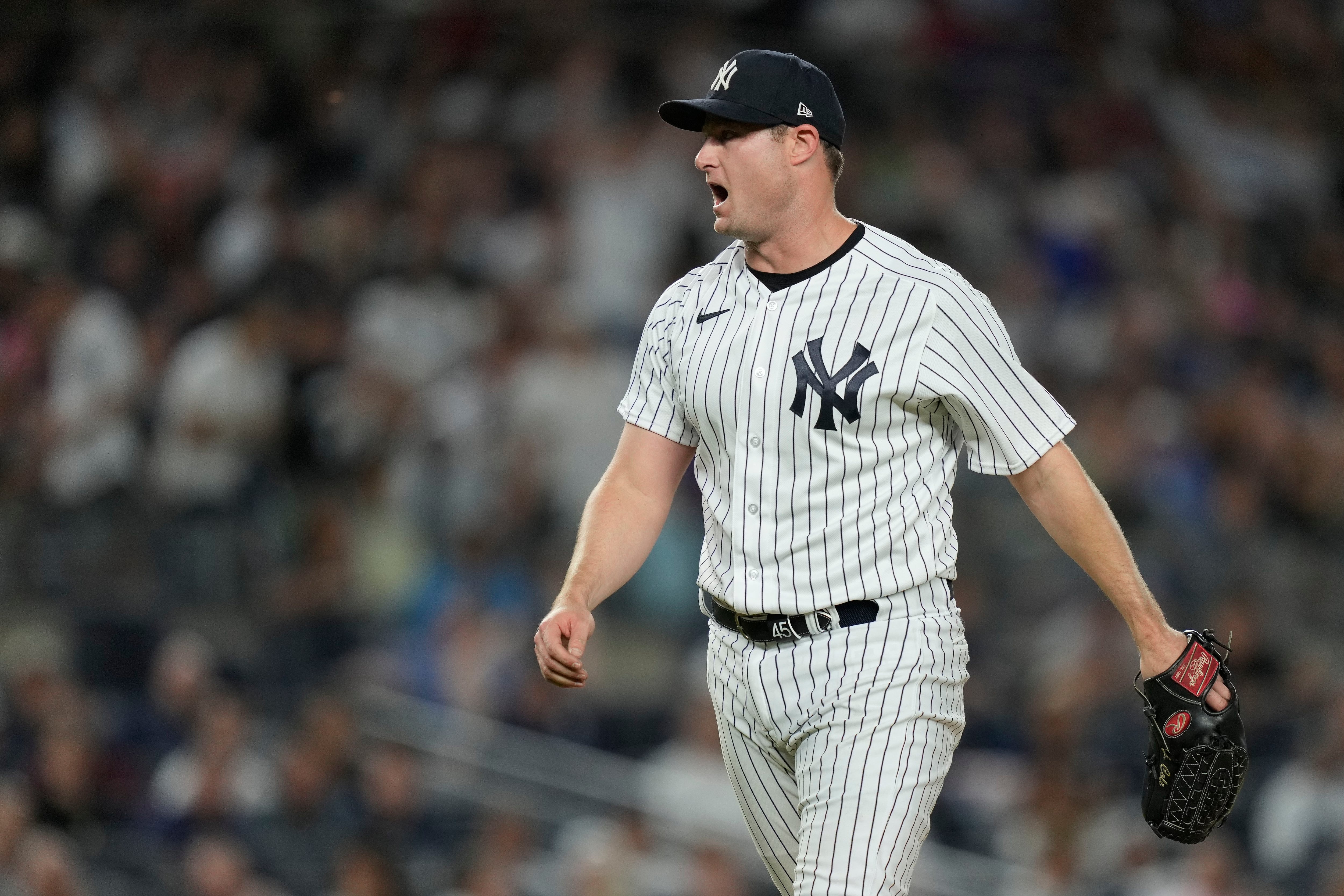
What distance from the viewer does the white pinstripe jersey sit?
2.96 m

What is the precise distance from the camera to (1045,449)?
9.68ft

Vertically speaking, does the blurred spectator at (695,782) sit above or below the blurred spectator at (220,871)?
above

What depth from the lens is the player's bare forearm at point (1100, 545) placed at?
9.61ft

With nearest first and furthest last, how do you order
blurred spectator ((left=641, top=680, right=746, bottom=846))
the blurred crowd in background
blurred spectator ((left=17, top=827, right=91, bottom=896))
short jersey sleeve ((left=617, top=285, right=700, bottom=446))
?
short jersey sleeve ((left=617, top=285, right=700, bottom=446)), blurred spectator ((left=17, top=827, right=91, bottom=896)), blurred spectator ((left=641, top=680, right=746, bottom=846)), the blurred crowd in background

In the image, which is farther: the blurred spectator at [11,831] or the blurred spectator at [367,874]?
the blurred spectator at [11,831]

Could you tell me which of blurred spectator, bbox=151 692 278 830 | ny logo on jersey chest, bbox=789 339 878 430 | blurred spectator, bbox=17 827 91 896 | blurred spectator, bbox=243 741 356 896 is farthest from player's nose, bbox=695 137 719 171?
blurred spectator, bbox=17 827 91 896

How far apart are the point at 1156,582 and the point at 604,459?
2.42 meters

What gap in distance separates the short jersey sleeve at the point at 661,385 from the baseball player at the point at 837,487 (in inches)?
2.9

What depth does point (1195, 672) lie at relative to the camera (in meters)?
2.99

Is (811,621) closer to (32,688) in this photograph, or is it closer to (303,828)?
(303,828)

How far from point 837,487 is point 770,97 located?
705mm

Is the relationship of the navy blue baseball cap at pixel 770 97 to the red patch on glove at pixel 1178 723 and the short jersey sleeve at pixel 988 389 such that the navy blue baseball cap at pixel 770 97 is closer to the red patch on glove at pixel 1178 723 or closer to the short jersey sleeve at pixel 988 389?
the short jersey sleeve at pixel 988 389

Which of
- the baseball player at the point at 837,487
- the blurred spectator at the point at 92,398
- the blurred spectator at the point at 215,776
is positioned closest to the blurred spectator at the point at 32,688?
the blurred spectator at the point at 215,776

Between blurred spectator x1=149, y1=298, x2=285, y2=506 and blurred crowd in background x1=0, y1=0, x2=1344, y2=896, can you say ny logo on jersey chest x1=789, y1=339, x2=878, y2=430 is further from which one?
blurred spectator x1=149, y1=298, x2=285, y2=506
